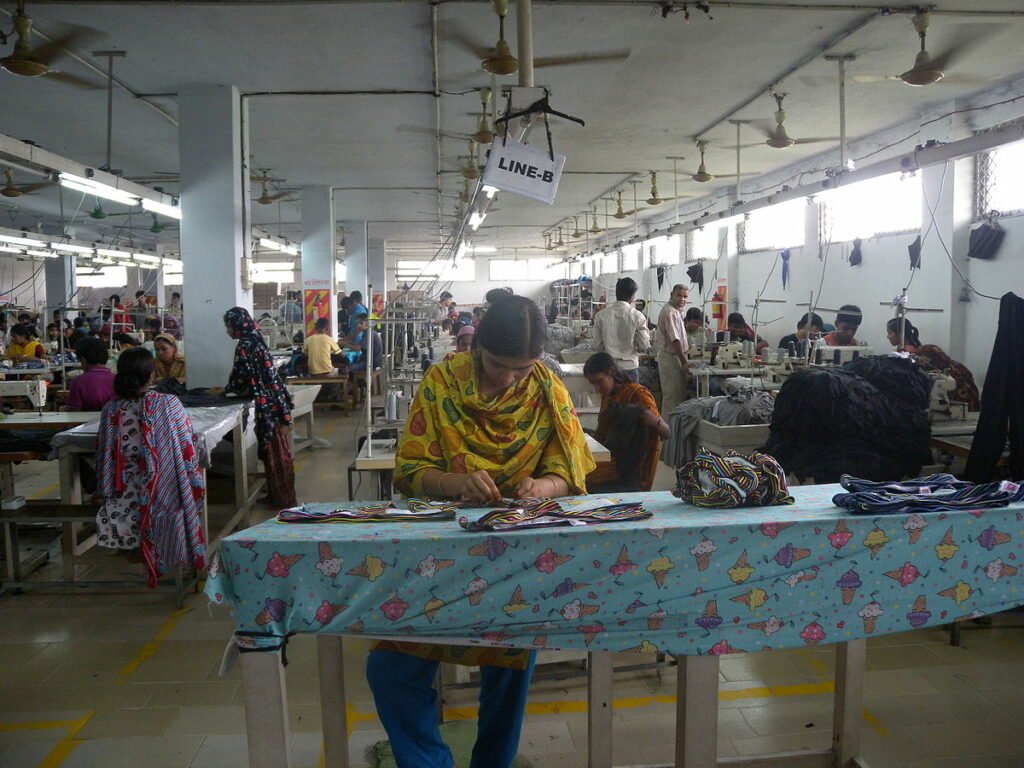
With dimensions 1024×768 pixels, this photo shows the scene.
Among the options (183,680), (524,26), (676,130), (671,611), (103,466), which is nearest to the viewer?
(671,611)

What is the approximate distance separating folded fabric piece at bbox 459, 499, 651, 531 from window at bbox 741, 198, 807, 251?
10.2 metres

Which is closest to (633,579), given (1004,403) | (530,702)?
(530,702)

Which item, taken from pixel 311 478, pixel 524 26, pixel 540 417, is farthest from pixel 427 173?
pixel 540 417

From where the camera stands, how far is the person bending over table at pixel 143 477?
3613mm

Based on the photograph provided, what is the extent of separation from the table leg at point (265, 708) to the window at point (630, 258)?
1971 cm

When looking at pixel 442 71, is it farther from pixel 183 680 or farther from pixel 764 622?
pixel 764 622

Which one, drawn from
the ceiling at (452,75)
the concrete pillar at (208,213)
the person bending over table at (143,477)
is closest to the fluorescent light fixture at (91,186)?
the concrete pillar at (208,213)

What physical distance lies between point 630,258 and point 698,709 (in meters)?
20.7

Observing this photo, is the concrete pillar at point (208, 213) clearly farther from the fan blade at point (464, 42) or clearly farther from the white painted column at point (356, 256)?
the white painted column at point (356, 256)

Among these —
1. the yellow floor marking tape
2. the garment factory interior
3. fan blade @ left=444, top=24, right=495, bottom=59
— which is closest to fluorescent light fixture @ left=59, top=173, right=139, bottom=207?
the garment factory interior

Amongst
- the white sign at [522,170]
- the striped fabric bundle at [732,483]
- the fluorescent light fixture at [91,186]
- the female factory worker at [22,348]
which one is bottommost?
the striped fabric bundle at [732,483]

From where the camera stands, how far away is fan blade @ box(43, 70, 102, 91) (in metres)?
6.44

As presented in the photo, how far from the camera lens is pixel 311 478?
6.67 m

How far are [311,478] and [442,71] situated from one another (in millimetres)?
3548
